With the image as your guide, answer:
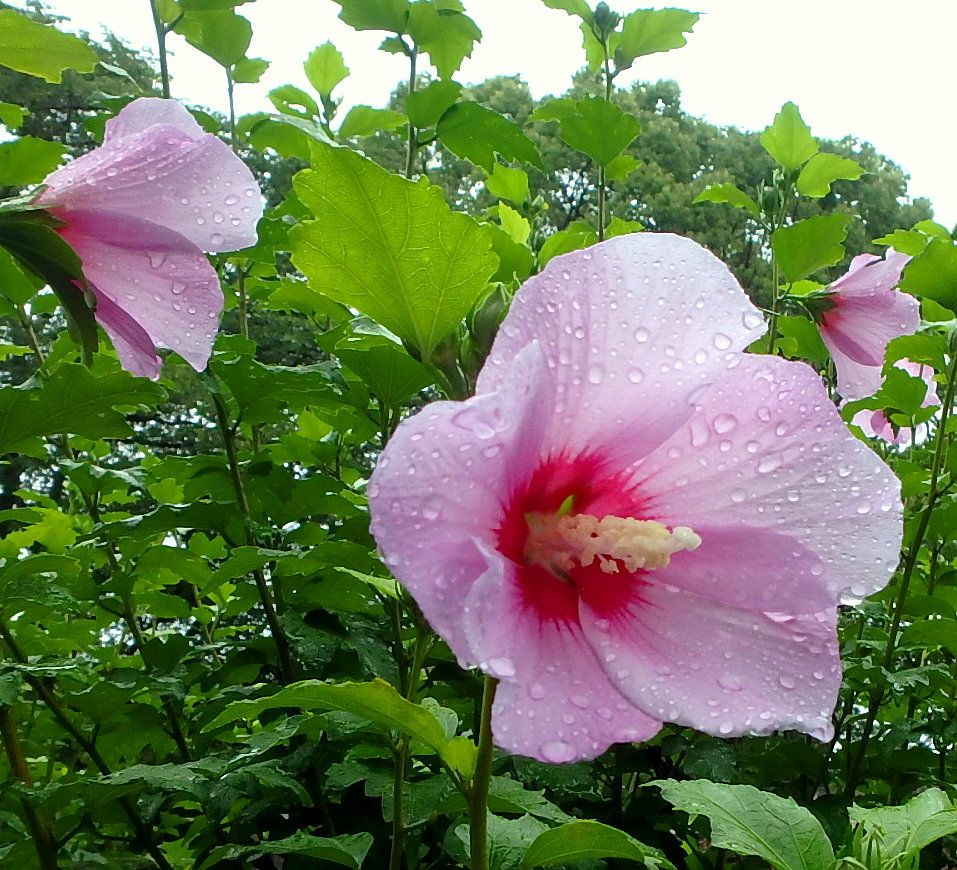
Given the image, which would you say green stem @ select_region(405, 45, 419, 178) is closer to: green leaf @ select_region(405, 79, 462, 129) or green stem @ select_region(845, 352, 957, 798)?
green leaf @ select_region(405, 79, 462, 129)

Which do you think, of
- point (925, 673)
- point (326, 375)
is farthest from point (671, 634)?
point (925, 673)

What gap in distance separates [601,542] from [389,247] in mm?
271

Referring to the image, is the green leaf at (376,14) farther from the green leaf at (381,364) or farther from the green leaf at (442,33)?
the green leaf at (381,364)

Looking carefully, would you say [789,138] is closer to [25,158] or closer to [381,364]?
[381,364]

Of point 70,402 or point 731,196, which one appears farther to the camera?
point 731,196

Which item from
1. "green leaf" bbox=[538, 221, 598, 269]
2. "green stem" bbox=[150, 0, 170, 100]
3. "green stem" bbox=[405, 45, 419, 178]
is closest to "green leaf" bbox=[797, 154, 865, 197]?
"green leaf" bbox=[538, 221, 598, 269]

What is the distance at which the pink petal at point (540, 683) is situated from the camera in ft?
1.77

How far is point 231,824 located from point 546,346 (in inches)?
40.4

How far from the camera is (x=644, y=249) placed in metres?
0.62

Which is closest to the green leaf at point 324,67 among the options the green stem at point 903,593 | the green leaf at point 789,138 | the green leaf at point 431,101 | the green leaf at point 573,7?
the green leaf at point 573,7

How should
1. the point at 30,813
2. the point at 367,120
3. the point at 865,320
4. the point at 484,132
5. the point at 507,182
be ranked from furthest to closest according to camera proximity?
the point at 507,182 → the point at 367,120 → the point at 865,320 → the point at 484,132 → the point at 30,813

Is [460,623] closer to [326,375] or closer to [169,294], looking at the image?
[169,294]

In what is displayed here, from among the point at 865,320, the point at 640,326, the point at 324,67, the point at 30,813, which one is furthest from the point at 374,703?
the point at 324,67

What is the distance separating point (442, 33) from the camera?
152cm
